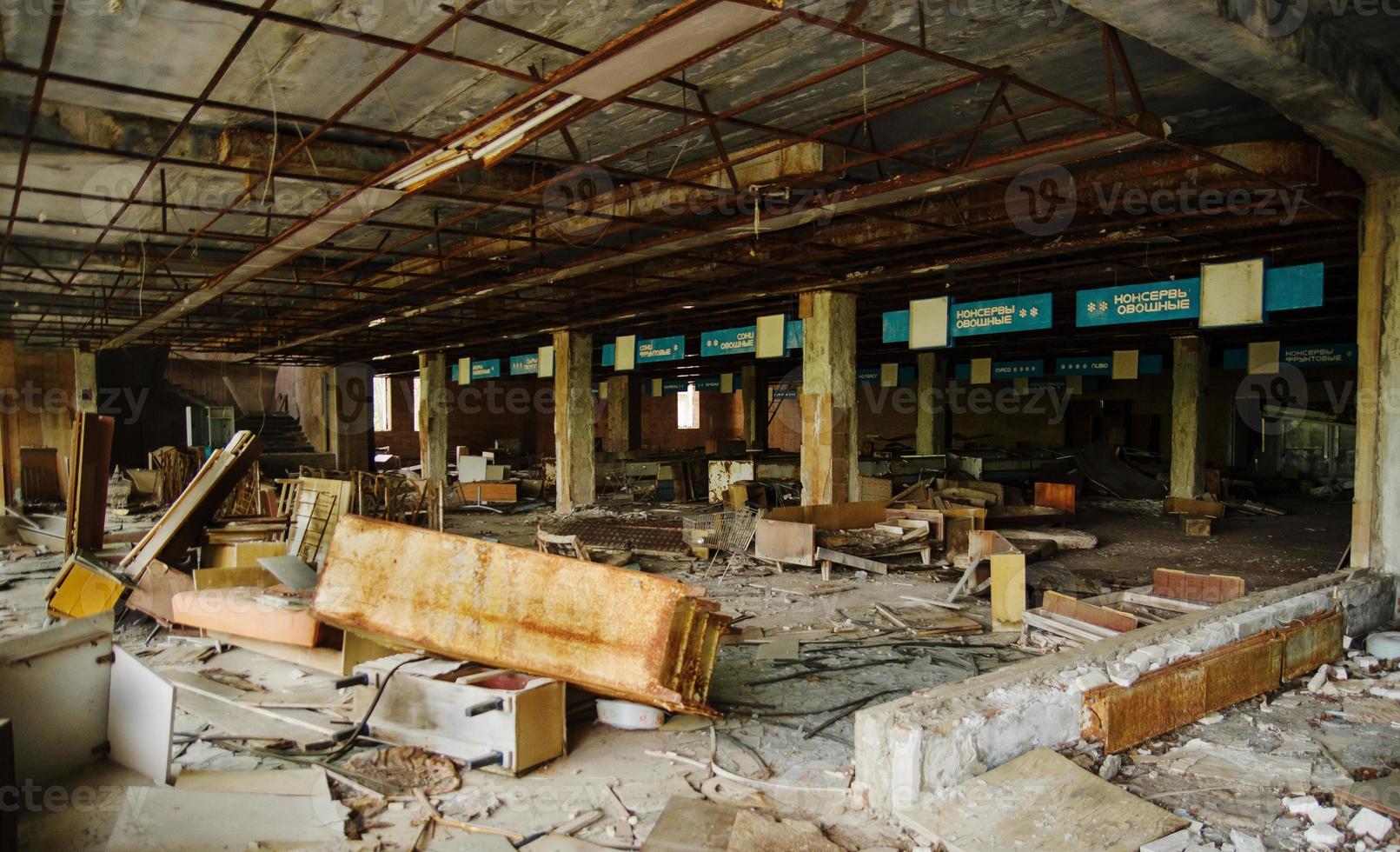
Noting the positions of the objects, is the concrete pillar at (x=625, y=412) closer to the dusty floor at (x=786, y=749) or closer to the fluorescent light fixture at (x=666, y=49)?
the dusty floor at (x=786, y=749)

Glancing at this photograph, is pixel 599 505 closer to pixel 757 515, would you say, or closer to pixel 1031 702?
pixel 757 515

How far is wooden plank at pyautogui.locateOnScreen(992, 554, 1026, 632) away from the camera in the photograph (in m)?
8.47

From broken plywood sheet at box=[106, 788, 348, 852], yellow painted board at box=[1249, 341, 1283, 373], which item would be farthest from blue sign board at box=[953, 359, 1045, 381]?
broken plywood sheet at box=[106, 788, 348, 852]

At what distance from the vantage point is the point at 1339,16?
18.6 ft

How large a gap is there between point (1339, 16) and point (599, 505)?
53.4ft

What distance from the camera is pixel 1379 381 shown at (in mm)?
7762

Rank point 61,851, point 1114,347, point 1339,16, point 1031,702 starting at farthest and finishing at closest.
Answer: point 1114,347, point 1339,16, point 1031,702, point 61,851

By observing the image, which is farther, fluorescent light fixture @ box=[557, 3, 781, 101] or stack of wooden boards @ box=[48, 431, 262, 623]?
stack of wooden boards @ box=[48, 431, 262, 623]

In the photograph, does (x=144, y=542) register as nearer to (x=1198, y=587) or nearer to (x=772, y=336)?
(x=772, y=336)

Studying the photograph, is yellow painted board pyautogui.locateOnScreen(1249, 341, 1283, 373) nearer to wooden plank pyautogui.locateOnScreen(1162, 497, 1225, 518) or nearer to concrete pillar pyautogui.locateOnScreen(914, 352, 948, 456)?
wooden plank pyautogui.locateOnScreen(1162, 497, 1225, 518)

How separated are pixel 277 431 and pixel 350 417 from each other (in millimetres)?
3014

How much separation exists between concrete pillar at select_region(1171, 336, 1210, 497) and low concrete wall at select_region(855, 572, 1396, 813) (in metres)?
14.6

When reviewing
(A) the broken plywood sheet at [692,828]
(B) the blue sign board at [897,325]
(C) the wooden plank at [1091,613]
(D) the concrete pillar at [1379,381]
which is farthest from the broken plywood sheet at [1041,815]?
(B) the blue sign board at [897,325]

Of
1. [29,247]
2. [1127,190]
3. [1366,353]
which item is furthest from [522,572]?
[29,247]
